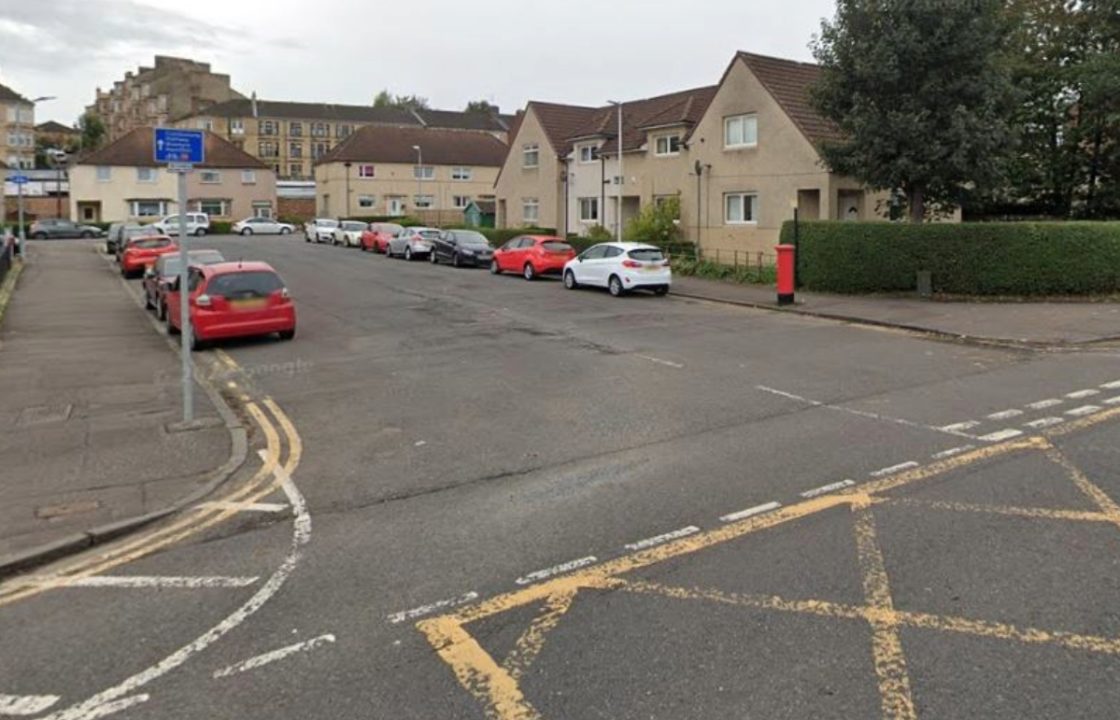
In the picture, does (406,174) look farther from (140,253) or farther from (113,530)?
(113,530)

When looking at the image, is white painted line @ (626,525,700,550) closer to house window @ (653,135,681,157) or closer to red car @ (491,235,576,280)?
red car @ (491,235,576,280)

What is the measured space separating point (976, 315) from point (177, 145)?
51.0 ft

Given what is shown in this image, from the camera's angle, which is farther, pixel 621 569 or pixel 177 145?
pixel 177 145

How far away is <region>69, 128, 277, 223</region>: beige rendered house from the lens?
69500mm

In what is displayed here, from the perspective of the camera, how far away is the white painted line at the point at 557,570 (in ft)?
16.8

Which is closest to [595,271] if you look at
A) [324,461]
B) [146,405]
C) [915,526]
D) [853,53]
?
[853,53]

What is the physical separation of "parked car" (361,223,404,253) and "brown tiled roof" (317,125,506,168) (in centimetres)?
2735

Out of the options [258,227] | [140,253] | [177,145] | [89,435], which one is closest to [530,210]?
[140,253]

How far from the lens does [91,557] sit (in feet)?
19.1

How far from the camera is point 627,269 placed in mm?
23375

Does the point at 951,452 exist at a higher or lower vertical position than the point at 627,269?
lower

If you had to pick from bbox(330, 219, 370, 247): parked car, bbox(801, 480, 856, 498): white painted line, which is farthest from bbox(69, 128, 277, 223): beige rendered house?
bbox(801, 480, 856, 498): white painted line

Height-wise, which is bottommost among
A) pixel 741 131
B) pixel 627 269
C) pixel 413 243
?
pixel 627 269

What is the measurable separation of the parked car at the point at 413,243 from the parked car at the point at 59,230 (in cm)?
3352
